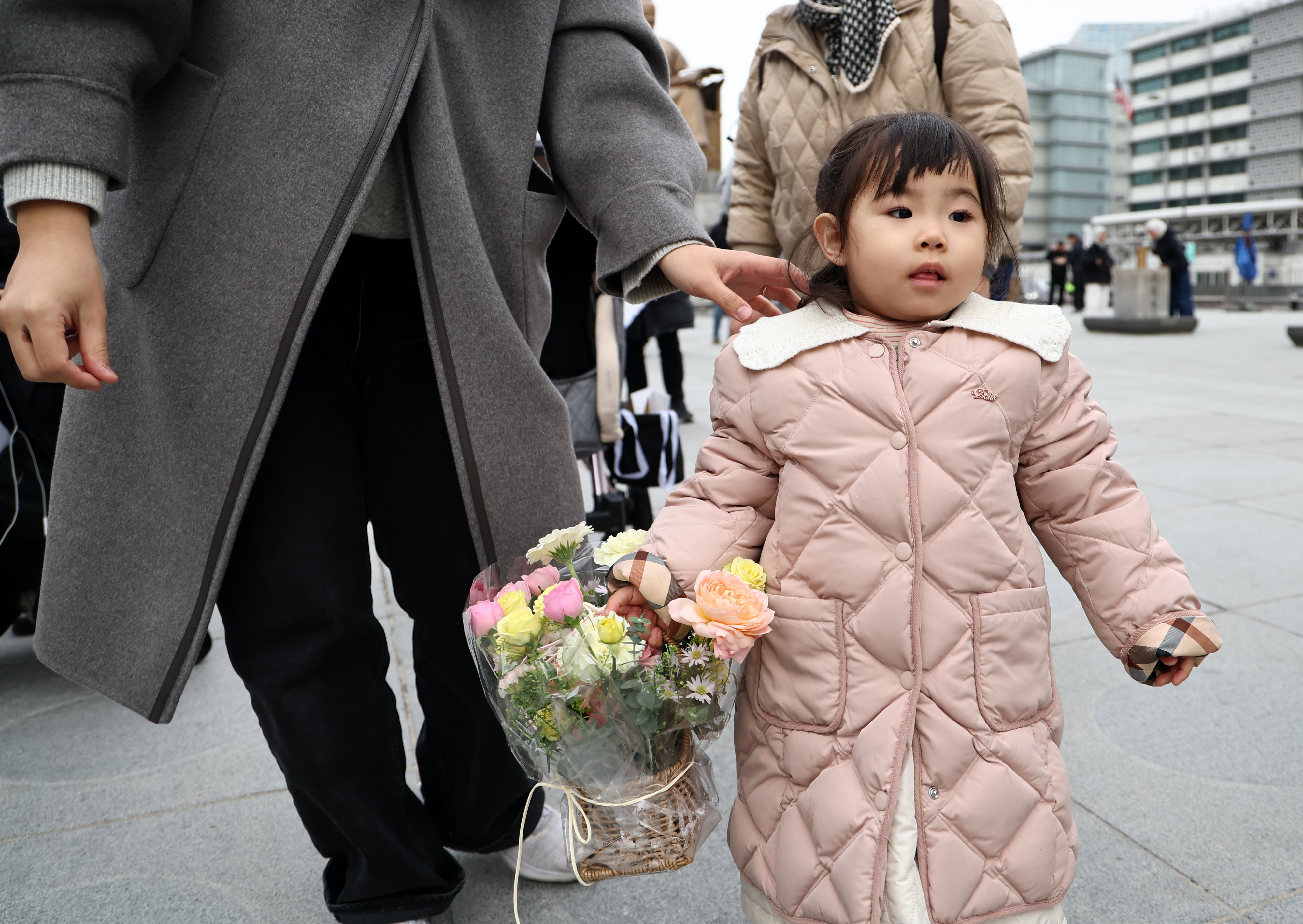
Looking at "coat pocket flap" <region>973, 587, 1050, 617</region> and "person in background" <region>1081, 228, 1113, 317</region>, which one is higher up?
"coat pocket flap" <region>973, 587, 1050, 617</region>

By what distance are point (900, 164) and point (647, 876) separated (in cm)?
148

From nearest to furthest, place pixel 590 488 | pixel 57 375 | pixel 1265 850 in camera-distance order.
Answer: pixel 57 375
pixel 1265 850
pixel 590 488

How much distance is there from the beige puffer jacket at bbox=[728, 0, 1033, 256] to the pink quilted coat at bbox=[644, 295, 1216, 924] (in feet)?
4.54

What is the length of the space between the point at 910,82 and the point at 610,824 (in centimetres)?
251

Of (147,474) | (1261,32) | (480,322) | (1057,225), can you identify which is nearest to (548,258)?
(480,322)

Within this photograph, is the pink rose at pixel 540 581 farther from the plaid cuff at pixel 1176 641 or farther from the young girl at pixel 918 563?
the plaid cuff at pixel 1176 641

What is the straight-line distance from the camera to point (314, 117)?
145 centimetres

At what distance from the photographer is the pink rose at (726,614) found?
1309mm

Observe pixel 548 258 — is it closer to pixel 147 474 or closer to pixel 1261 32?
pixel 147 474

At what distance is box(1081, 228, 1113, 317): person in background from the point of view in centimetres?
2194

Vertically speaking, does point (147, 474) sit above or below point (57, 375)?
below

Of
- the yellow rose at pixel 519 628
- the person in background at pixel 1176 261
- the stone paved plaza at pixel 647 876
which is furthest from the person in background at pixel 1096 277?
the yellow rose at pixel 519 628

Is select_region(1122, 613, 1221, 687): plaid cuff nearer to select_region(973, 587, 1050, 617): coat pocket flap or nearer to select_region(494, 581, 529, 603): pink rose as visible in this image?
→ select_region(973, 587, 1050, 617): coat pocket flap

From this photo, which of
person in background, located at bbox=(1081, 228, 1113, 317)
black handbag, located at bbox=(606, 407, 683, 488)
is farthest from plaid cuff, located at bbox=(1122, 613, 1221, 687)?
person in background, located at bbox=(1081, 228, 1113, 317)
